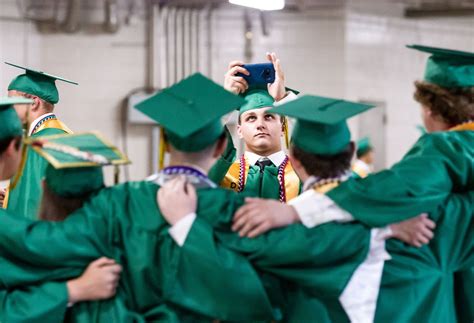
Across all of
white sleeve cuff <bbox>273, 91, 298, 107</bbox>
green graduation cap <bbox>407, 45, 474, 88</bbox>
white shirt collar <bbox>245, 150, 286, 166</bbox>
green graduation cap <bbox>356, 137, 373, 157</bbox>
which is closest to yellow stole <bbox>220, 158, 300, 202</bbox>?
white shirt collar <bbox>245, 150, 286, 166</bbox>

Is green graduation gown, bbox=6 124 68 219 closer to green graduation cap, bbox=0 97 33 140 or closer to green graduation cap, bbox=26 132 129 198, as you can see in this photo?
green graduation cap, bbox=0 97 33 140

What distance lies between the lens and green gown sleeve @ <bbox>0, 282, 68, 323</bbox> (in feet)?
8.81

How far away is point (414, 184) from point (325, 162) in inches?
11.8

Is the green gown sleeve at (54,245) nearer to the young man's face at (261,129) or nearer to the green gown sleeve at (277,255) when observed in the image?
the green gown sleeve at (277,255)

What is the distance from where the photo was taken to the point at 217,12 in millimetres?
9367

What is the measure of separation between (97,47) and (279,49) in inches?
75.7

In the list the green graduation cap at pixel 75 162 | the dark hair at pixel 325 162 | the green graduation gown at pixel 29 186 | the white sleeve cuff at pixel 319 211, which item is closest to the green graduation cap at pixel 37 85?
the green graduation gown at pixel 29 186

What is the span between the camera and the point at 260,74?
4266 mm

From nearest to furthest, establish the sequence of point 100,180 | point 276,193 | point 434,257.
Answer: point 100,180 < point 434,257 < point 276,193

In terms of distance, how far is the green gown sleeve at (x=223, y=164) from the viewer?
416cm

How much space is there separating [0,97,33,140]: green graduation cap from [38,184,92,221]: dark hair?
8.7 inches

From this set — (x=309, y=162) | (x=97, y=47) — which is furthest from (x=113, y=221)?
(x=97, y=47)

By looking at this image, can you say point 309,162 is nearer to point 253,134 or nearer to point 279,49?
point 253,134

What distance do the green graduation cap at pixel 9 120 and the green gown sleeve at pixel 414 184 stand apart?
106cm
